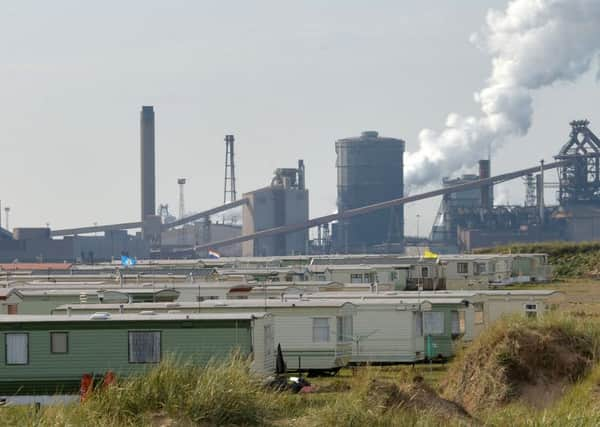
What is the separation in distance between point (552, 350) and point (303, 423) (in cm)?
841

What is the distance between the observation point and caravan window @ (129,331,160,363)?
27.2 meters

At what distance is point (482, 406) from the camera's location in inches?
971

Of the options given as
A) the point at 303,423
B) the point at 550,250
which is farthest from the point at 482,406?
the point at 550,250

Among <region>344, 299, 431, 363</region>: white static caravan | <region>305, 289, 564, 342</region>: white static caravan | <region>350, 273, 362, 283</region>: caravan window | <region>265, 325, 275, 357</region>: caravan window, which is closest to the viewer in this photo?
<region>265, 325, 275, 357</region>: caravan window

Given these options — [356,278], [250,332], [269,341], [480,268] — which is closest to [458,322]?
[269,341]

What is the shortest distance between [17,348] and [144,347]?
7.81 feet

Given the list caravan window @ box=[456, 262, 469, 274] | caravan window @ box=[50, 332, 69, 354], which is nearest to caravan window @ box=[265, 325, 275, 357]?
caravan window @ box=[50, 332, 69, 354]

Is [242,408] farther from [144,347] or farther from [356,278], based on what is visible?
[356,278]

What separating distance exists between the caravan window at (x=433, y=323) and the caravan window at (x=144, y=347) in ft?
30.8

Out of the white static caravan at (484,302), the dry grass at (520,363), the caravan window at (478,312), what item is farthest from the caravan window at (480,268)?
the dry grass at (520,363)

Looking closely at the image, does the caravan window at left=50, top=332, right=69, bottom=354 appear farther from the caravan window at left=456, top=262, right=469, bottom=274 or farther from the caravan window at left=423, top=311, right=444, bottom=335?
the caravan window at left=456, top=262, right=469, bottom=274

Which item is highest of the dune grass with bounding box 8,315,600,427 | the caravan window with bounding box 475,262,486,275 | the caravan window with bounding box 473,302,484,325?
the caravan window with bounding box 475,262,486,275

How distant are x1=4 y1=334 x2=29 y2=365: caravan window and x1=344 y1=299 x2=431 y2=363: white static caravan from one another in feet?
29.9

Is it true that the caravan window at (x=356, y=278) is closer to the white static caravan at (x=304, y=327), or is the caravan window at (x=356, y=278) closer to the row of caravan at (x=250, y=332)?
the row of caravan at (x=250, y=332)
